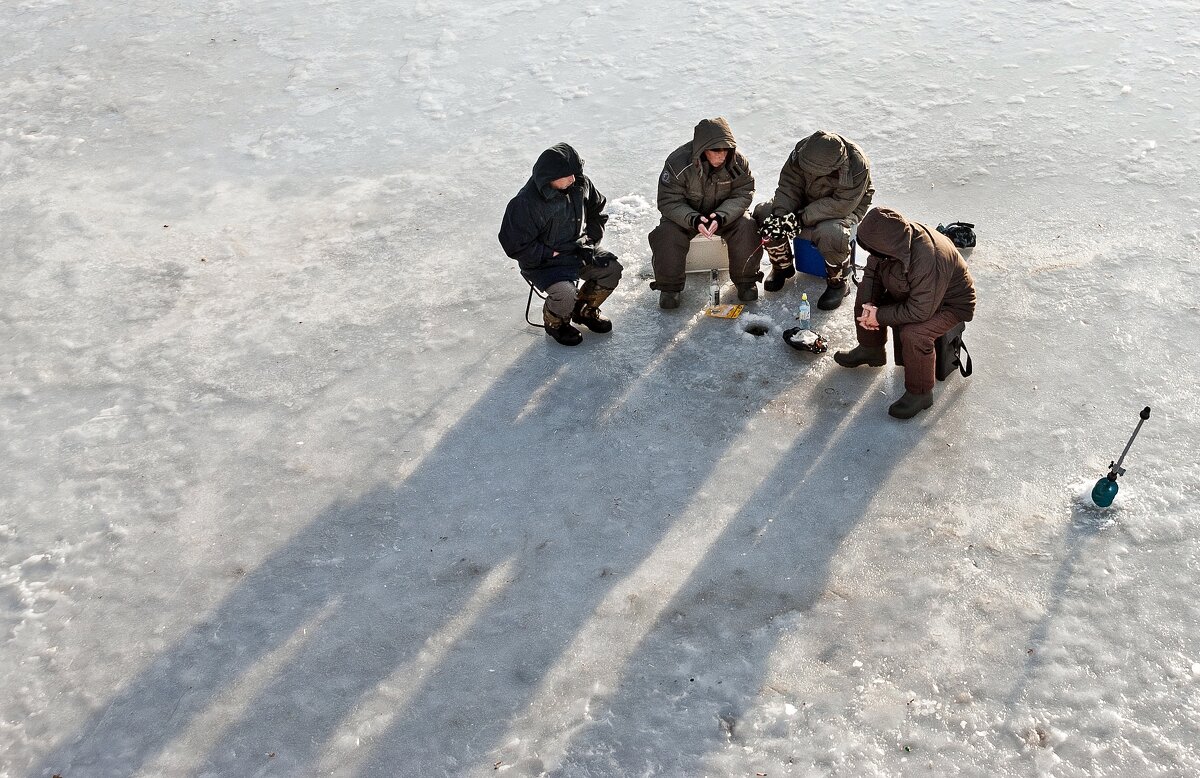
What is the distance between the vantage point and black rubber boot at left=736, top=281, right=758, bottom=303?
21.3 feet

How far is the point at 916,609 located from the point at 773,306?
8.58 feet

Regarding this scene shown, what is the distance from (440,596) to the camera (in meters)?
4.65

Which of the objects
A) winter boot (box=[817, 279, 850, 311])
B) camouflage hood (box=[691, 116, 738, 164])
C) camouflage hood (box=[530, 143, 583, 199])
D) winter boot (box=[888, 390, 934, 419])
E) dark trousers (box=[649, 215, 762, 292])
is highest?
camouflage hood (box=[691, 116, 738, 164])

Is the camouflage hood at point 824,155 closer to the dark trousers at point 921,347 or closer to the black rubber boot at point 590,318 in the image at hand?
the dark trousers at point 921,347

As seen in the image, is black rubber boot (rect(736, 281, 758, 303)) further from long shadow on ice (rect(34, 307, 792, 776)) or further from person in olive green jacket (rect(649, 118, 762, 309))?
long shadow on ice (rect(34, 307, 792, 776))

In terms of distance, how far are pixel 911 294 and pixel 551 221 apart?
2237mm

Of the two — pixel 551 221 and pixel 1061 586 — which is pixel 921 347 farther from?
pixel 551 221

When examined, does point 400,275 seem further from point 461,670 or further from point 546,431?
point 461,670

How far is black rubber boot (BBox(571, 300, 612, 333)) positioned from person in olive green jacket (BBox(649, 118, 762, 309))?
459mm

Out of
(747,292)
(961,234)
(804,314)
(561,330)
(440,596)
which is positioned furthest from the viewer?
(961,234)

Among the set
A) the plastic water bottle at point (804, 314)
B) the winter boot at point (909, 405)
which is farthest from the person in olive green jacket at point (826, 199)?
the winter boot at point (909, 405)

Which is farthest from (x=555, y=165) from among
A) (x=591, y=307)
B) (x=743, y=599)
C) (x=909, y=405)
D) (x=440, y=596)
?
(x=743, y=599)

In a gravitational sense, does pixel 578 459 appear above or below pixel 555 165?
below

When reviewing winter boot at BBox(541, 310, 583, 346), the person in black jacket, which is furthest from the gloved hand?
winter boot at BBox(541, 310, 583, 346)
